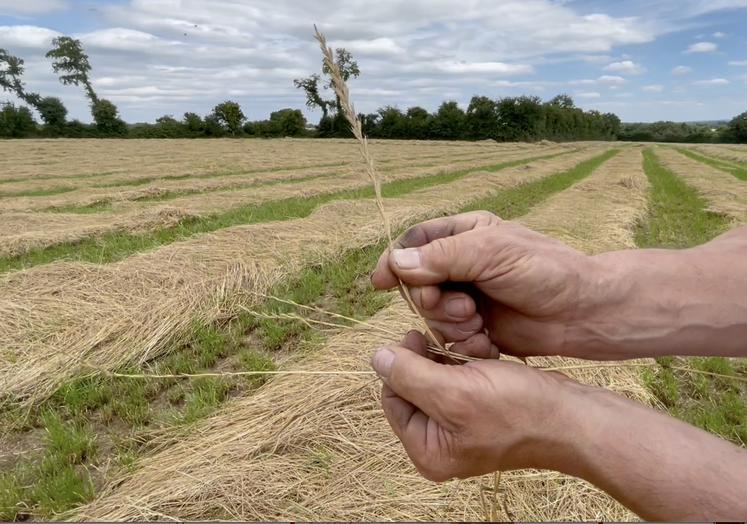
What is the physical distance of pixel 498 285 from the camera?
71.6 inches

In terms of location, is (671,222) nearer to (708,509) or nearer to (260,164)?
(708,509)

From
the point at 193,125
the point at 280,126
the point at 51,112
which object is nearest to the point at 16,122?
the point at 51,112

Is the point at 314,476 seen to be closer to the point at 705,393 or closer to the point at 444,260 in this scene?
the point at 444,260

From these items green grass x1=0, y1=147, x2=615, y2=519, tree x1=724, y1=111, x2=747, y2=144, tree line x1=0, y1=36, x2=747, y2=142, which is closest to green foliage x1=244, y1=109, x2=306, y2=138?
tree line x1=0, y1=36, x2=747, y2=142

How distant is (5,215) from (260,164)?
12.9 m

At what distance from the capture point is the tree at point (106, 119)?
50344 mm

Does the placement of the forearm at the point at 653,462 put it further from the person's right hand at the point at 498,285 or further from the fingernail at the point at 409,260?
the fingernail at the point at 409,260

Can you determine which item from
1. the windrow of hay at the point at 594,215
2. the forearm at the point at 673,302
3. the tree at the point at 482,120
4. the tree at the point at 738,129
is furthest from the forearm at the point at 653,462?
the tree at the point at 738,129

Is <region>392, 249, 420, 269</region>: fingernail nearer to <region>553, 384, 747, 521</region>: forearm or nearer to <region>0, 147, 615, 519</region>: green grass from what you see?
<region>553, 384, 747, 521</region>: forearm

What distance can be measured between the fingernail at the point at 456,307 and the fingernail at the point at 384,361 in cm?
29

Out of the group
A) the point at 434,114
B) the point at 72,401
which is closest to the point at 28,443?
the point at 72,401

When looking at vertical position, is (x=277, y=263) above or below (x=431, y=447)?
below

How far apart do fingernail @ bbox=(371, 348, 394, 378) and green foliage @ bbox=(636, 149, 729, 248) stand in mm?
7577

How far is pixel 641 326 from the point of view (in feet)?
6.15
